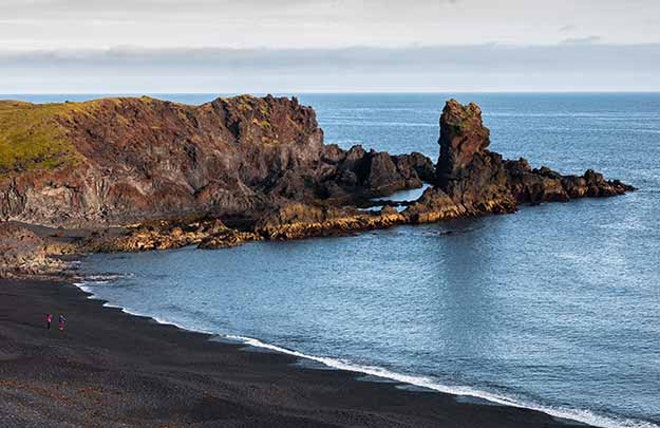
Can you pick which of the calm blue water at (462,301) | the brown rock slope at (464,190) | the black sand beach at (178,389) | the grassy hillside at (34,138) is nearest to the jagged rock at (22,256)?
the calm blue water at (462,301)

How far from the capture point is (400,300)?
254 feet

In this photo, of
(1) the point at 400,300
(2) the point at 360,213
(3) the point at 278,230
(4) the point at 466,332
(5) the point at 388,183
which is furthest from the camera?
(5) the point at 388,183

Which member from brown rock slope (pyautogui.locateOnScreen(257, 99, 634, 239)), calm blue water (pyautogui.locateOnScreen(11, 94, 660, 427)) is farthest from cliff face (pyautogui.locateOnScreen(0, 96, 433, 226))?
calm blue water (pyautogui.locateOnScreen(11, 94, 660, 427))

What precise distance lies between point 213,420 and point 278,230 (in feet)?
197

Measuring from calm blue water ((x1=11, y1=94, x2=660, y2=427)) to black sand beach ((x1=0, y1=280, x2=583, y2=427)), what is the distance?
143 inches

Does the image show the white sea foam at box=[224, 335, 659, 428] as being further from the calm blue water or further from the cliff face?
the cliff face

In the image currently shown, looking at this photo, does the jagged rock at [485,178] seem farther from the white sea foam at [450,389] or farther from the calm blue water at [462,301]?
the white sea foam at [450,389]

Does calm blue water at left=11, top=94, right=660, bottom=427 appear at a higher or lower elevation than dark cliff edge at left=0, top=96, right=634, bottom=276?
lower

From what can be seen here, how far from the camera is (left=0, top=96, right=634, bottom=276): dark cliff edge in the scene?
10700cm

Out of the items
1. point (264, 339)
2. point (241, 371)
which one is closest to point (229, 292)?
point (264, 339)

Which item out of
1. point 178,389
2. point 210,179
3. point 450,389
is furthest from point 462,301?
point 210,179

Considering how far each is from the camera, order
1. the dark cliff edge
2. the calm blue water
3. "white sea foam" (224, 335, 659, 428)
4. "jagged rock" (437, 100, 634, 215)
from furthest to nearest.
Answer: "jagged rock" (437, 100, 634, 215)
the dark cliff edge
the calm blue water
"white sea foam" (224, 335, 659, 428)

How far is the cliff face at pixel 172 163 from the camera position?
371 feet

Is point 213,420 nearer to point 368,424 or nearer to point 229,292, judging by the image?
point 368,424
